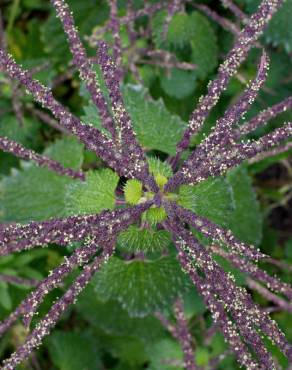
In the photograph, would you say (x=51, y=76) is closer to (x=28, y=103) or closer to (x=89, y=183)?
(x=28, y=103)

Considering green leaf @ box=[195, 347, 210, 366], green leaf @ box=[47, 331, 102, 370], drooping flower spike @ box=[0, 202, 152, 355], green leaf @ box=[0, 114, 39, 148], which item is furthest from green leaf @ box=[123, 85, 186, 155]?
green leaf @ box=[47, 331, 102, 370]

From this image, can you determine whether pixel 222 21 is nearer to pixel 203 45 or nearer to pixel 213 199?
pixel 203 45

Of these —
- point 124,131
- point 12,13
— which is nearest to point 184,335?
point 124,131

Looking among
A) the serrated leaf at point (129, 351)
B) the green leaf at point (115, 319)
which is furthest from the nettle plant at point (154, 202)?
the serrated leaf at point (129, 351)

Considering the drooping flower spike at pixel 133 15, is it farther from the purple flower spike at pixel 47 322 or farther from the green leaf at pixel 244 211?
the purple flower spike at pixel 47 322

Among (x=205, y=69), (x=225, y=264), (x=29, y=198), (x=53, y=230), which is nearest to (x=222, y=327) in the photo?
(x=53, y=230)

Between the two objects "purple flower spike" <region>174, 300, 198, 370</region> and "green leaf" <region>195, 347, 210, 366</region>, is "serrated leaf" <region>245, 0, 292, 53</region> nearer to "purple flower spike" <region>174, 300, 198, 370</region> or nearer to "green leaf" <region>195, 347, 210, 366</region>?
"purple flower spike" <region>174, 300, 198, 370</region>
